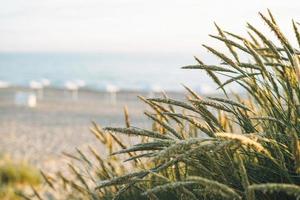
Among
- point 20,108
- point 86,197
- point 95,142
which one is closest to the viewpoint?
point 86,197

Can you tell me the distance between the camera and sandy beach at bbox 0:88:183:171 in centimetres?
1266

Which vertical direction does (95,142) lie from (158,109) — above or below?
below

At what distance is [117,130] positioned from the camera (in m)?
1.96

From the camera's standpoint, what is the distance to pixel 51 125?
1805 cm

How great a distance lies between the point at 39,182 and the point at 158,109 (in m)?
6.27

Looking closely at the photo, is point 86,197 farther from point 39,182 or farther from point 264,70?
point 39,182

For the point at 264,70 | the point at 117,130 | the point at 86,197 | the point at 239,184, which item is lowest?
the point at 86,197

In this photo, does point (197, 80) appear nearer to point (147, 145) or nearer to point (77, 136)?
point (77, 136)

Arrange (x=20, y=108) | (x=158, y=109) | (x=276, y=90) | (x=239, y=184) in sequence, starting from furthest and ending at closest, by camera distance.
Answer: (x=20, y=108)
(x=158, y=109)
(x=276, y=90)
(x=239, y=184)

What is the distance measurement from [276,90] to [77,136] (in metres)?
14.1

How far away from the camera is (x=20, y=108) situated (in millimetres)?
23016

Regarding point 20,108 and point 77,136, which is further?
point 20,108

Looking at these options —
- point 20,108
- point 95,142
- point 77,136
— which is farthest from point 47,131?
point 20,108

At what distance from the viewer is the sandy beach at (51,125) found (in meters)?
12.7
